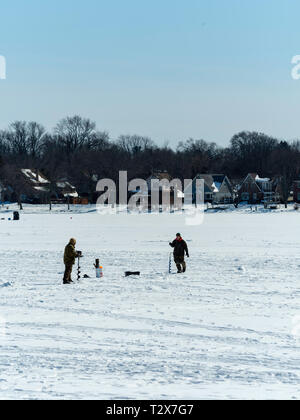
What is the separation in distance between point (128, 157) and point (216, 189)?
26168 mm

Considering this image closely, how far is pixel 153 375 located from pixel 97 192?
277 feet

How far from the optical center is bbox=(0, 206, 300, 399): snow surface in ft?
28.5

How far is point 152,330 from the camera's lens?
11789 mm

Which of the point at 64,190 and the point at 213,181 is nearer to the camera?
the point at 64,190

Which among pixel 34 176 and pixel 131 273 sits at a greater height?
pixel 34 176

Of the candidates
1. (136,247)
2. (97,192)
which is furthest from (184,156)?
(136,247)

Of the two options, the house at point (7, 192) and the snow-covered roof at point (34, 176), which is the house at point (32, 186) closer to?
the snow-covered roof at point (34, 176)

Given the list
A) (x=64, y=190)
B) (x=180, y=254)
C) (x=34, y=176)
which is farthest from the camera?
(x=34, y=176)

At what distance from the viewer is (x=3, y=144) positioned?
387 feet

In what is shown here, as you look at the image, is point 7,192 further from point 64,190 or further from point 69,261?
point 69,261

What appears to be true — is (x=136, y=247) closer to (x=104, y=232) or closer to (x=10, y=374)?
(x=104, y=232)

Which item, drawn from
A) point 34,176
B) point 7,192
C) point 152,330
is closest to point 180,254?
point 152,330

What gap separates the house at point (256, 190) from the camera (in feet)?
327

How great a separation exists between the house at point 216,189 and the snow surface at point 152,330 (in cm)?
7590
